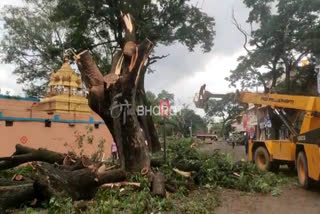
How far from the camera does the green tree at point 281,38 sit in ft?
77.9

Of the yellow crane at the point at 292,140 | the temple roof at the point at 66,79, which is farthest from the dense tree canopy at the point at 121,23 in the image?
the yellow crane at the point at 292,140

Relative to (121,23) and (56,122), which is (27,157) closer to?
(56,122)

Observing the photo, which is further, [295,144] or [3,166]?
[295,144]

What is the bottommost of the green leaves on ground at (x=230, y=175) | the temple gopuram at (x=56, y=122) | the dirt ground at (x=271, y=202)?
the dirt ground at (x=271, y=202)

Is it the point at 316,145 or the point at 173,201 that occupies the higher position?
the point at 316,145

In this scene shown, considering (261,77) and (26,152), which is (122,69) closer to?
(26,152)

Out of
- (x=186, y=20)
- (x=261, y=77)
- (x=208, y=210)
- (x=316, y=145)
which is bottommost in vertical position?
(x=208, y=210)

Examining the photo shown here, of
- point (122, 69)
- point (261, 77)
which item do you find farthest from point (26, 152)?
point (261, 77)

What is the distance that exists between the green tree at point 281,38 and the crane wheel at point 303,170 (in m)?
14.6

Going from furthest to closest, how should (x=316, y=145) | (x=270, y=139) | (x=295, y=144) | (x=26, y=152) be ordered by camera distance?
1. (x=270, y=139)
2. (x=295, y=144)
3. (x=26, y=152)
4. (x=316, y=145)

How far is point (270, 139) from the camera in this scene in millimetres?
12664

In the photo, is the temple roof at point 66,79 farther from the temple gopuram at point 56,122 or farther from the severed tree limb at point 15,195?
the severed tree limb at point 15,195

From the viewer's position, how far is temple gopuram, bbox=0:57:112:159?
1336cm

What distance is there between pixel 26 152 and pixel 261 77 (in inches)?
885
